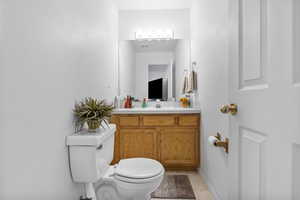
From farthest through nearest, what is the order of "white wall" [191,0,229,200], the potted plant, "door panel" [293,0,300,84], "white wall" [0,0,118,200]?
"white wall" [191,0,229,200] < the potted plant < "white wall" [0,0,118,200] < "door panel" [293,0,300,84]

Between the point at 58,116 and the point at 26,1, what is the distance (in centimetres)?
61

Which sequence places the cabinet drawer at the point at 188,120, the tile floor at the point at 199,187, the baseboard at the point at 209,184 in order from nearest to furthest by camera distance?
the baseboard at the point at 209,184 → the tile floor at the point at 199,187 → the cabinet drawer at the point at 188,120

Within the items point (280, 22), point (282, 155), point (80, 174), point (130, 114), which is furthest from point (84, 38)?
point (282, 155)

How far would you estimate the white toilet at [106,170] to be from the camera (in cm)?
121

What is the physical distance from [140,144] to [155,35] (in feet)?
5.75

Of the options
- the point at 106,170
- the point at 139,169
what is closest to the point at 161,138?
the point at 139,169

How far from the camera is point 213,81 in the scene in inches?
70.8

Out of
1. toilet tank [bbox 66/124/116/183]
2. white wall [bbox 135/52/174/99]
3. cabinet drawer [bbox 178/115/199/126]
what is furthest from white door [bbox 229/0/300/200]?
white wall [bbox 135/52/174/99]

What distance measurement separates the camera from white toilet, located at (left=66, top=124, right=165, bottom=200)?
121cm

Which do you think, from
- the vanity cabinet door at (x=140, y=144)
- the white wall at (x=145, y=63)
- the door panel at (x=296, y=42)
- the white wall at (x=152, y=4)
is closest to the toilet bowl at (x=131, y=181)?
the vanity cabinet door at (x=140, y=144)

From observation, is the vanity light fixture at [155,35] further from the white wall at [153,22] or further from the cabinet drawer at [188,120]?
the cabinet drawer at [188,120]

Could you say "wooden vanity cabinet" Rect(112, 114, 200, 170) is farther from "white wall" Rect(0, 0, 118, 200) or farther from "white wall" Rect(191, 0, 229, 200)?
"white wall" Rect(0, 0, 118, 200)

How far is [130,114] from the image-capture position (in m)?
2.53

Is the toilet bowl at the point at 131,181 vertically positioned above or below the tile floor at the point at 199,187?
above
